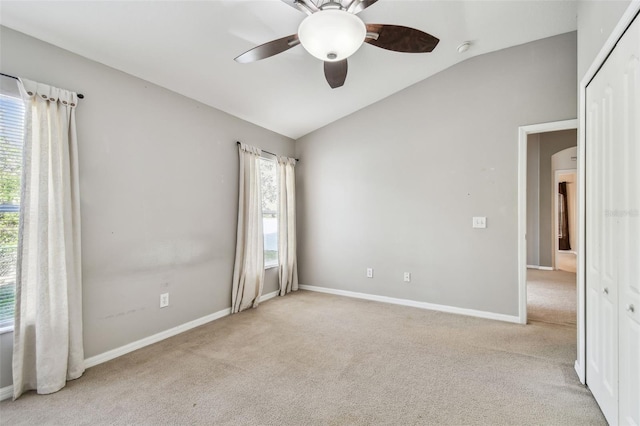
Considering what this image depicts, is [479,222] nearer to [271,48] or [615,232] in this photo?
[615,232]

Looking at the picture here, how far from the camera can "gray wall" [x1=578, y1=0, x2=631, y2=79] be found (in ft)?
5.28

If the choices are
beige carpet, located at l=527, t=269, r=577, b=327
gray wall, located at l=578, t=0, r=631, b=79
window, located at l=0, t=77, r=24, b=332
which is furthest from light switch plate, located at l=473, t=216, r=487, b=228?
window, located at l=0, t=77, r=24, b=332

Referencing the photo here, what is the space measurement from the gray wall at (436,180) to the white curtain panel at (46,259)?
3.05 m

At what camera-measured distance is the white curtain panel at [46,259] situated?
2.00 meters

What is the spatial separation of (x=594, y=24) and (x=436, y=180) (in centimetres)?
200

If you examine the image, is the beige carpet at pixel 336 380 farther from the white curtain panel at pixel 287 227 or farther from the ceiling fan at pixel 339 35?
the ceiling fan at pixel 339 35

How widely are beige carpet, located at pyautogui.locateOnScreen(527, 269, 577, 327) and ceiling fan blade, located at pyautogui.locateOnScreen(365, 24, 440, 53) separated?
3.17 m

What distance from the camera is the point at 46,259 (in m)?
2.04

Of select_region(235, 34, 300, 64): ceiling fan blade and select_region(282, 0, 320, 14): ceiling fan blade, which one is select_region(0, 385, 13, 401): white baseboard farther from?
select_region(282, 0, 320, 14): ceiling fan blade

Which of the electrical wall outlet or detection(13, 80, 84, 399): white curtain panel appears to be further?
the electrical wall outlet

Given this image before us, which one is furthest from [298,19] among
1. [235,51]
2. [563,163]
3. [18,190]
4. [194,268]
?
[563,163]

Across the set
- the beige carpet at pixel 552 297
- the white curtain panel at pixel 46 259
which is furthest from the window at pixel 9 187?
the beige carpet at pixel 552 297

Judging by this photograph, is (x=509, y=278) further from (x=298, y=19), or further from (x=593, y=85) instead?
(x=298, y=19)

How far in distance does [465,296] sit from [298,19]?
3.37 meters
